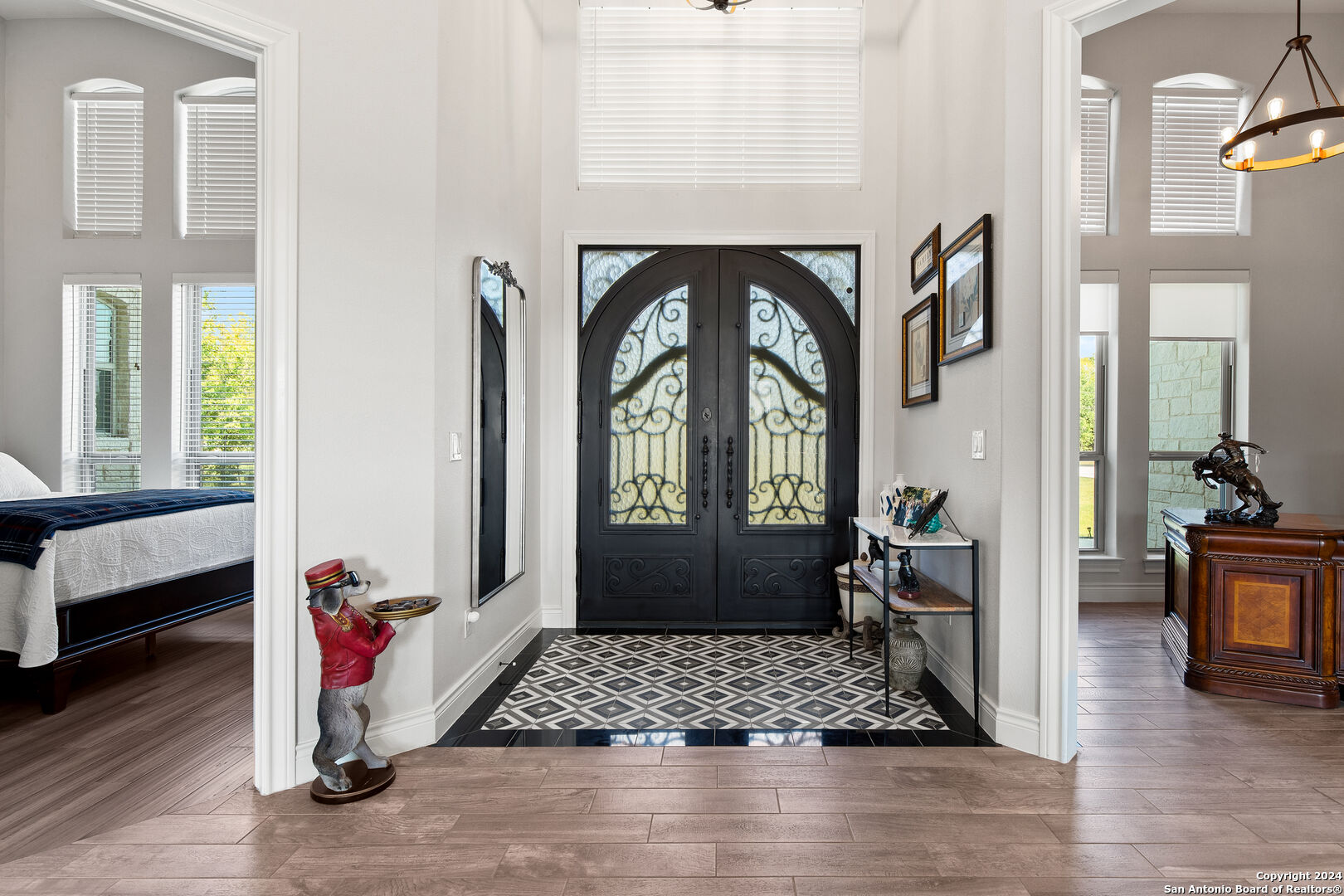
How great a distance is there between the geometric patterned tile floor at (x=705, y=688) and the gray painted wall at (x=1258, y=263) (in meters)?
2.65

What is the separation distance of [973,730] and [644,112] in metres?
4.01

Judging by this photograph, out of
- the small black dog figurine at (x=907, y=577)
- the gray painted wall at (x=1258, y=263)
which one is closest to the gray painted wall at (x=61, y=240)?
the small black dog figurine at (x=907, y=577)

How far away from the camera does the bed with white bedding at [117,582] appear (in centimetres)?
279

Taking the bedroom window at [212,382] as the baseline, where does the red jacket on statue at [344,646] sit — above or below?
below

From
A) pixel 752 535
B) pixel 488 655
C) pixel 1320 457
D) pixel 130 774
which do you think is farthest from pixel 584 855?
pixel 1320 457

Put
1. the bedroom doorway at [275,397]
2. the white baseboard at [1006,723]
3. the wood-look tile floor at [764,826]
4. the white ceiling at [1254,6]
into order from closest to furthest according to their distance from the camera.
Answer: the wood-look tile floor at [764,826] → the bedroom doorway at [275,397] → the white baseboard at [1006,723] → the white ceiling at [1254,6]

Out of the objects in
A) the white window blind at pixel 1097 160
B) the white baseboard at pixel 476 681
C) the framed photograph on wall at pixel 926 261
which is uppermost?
the white window blind at pixel 1097 160

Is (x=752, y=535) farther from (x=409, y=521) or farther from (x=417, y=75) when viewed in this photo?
(x=417, y=75)

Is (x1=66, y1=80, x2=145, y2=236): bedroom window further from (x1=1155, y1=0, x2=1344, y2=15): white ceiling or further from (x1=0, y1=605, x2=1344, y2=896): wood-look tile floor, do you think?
(x1=1155, y1=0, x2=1344, y2=15): white ceiling

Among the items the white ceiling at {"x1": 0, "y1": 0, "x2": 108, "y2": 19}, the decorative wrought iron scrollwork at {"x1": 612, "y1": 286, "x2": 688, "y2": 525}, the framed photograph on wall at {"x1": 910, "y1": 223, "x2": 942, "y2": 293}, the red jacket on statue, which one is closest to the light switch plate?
the framed photograph on wall at {"x1": 910, "y1": 223, "x2": 942, "y2": 293}

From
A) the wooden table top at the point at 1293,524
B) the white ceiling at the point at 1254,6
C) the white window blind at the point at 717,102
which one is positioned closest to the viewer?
the wooden table top at the point at 1293,524

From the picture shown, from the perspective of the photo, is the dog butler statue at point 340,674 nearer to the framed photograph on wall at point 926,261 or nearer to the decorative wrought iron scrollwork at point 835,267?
the framed photograph on wall at point 926,261

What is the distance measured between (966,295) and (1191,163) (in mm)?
3529

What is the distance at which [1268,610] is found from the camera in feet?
10.1
